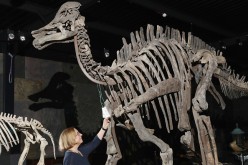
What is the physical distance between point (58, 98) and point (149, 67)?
360 centimetres

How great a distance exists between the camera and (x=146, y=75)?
3881 mm

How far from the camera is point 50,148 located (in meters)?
6.76

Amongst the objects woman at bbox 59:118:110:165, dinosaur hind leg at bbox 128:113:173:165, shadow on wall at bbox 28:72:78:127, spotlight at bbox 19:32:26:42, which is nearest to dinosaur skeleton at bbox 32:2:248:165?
dinosaur hind leg at bbox 128:113:173:165

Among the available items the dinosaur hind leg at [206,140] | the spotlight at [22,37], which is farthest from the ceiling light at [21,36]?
the dinosaur hind leg at [206,140]

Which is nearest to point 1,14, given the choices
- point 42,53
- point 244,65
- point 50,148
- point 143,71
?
point 42,53

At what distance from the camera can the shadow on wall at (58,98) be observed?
22.6ft

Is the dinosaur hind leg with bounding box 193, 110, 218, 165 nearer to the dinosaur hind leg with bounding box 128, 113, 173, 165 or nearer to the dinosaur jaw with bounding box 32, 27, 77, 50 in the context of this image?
the dinosaur hind leg with bounding box 128, 113, 173, 165

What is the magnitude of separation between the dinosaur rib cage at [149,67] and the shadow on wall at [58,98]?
3219mm

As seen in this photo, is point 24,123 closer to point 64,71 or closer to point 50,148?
point 50,148

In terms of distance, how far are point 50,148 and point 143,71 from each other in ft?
12.2

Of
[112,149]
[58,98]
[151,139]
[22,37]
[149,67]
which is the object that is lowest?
[112,149]

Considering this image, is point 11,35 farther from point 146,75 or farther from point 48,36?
point 146,75

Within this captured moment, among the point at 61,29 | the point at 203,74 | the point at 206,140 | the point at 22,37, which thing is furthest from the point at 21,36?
the point at 206,140

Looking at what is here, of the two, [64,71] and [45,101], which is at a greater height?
[64,71]
